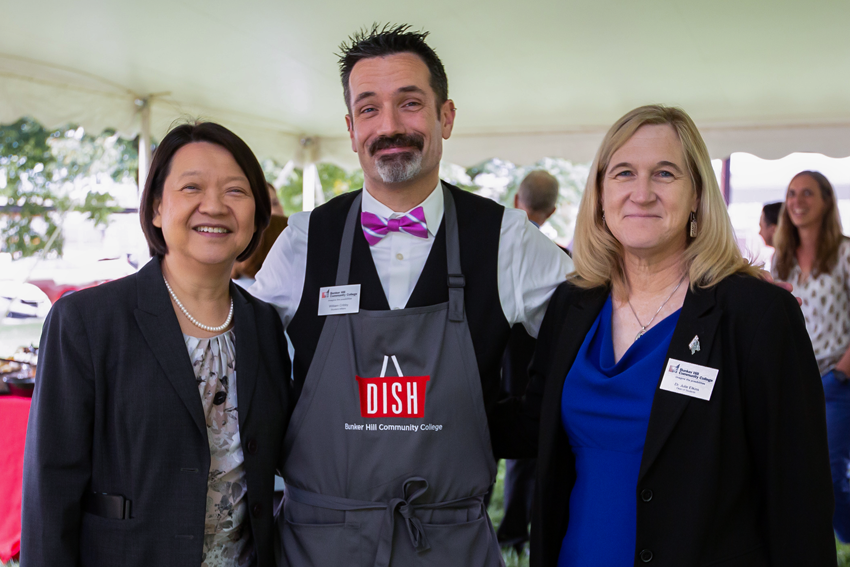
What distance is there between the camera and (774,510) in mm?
1265

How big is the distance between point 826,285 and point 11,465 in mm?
3975

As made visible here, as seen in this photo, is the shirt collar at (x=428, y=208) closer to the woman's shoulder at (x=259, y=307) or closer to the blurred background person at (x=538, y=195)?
the woman's shoulder at (x=259, y=307)

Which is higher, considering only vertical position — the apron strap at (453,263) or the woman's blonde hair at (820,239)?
the woman's blonde hair at (820,239)

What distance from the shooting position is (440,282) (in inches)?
63.6

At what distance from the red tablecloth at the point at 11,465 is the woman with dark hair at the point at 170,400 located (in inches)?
57.2

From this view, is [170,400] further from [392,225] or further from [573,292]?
[573,292]

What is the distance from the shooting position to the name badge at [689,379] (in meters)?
1.28

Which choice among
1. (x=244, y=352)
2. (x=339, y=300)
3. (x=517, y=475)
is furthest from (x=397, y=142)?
(x=517, y=475)

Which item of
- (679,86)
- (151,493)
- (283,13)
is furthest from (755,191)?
(151,493)

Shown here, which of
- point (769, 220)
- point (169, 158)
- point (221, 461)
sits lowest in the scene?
point (221, 461)

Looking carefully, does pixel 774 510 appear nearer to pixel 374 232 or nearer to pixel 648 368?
pixel 648 368

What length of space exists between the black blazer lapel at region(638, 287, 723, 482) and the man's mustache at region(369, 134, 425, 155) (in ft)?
2.57

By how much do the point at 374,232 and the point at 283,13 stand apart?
226 centimetres

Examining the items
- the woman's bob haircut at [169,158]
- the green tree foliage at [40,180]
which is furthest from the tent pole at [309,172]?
the woman's bob haircut at [169,158]
